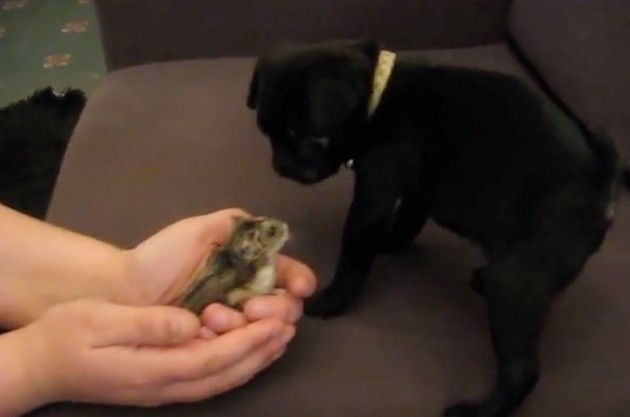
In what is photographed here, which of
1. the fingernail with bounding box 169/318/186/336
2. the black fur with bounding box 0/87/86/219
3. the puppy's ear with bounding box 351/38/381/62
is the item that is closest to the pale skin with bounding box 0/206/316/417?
the fingernail with bounding box 169/318/186/336

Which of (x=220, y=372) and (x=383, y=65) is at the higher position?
(x=383, y=65)

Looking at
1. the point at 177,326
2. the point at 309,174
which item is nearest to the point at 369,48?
the point at 309,174

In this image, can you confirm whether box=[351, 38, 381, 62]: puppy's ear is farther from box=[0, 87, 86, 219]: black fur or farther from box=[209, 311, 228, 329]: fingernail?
box=[0, 87, 86, 219]: black fur

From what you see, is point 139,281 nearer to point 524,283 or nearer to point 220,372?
point 220,372

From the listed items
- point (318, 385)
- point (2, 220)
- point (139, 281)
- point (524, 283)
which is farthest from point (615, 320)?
point (2, 220)

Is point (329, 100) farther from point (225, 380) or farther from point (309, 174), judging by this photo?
point (225, 380)

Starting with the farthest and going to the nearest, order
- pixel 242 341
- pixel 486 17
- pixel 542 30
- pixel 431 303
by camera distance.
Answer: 1. pixel 486 17
2. pixel 542 30
3. pixel 431 303
4. pixel 242 341

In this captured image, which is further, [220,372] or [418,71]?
[418,71]

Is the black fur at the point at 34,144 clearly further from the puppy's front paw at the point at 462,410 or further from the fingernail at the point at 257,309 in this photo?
the puppy's front paw at the point at 462,410

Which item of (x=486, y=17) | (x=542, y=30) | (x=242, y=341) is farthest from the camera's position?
(x=486, y=17)
